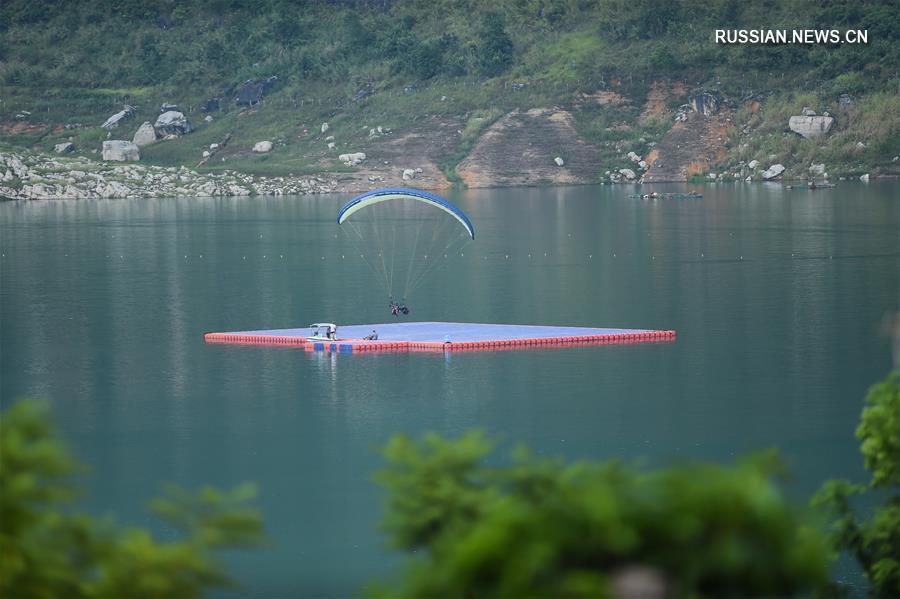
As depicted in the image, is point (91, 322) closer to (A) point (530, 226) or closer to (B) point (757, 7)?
(A) point (530, 226)

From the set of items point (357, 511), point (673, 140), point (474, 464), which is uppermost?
point (673, 140)

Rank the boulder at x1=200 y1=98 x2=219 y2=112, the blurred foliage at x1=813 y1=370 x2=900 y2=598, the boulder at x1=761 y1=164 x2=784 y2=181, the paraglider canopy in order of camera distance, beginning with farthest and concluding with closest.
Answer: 1. the boulder at x1=200 y1=98 x2=219 y2=112
2. the boulder at x1=761 y1=164 x2=784 y2=181
3. the paraglider canopy
4. the blurred foliage at x1=813 y1=370 x2=900 y2=598

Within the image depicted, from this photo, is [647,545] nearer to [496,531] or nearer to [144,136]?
[496,531]

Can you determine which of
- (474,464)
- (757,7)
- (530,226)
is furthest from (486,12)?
(474,464)

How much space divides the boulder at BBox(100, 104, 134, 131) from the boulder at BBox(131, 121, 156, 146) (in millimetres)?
2649

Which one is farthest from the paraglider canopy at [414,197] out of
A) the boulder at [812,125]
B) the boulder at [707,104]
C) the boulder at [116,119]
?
the boulder at [116,119]

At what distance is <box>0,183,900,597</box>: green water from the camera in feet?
113

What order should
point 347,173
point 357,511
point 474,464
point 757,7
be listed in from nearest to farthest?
1. point 474,464
2. point 357,511
3. point 347,173
4. point 757,7

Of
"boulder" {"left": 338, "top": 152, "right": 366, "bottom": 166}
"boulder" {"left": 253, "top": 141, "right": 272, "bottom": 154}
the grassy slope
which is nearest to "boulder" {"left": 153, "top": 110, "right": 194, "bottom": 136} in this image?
the grassy slope

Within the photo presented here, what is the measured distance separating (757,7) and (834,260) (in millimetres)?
87706

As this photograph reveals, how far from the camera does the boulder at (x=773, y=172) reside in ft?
461

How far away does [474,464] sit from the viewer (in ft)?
53.0

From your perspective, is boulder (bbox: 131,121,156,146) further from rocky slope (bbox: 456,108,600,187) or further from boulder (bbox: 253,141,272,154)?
rocky slope (bbox: 456,108,600,187)

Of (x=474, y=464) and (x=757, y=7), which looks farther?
(x=757, y=7)
